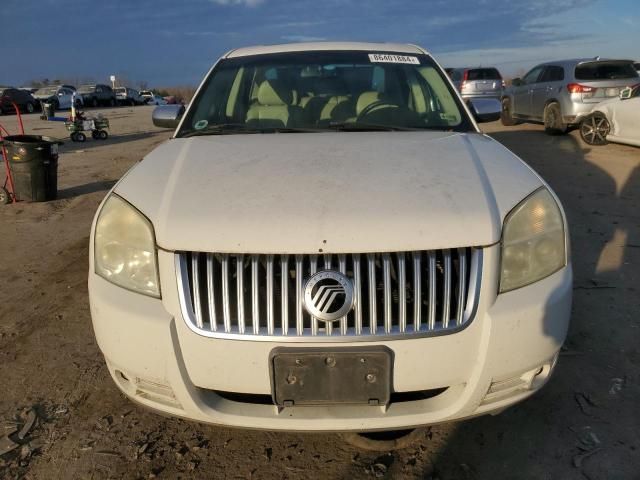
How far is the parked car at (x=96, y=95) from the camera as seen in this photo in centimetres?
4094

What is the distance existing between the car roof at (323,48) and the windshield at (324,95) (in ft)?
0.30

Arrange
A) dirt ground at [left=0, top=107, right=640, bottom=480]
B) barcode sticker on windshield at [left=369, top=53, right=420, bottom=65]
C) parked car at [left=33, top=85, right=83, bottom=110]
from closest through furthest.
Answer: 1. dirt ground at [left=0, top=107, right=640, bottom=480]
2. barcode sticker on windshield at [left=369, top=53, right=420, bottom=65]
3. parked car at [left=33, top=85, right=83, bottom=110]

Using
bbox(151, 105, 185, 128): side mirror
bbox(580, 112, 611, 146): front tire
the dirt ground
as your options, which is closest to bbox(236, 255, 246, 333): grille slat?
the dirt ground

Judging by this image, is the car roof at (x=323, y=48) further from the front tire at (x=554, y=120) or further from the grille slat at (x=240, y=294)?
the front tire at (x=554, y=120)

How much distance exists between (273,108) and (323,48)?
2.25ft

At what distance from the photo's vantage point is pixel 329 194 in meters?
1.93

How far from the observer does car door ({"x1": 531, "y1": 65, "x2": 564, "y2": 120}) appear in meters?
11.6

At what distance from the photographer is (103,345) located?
1.98 m

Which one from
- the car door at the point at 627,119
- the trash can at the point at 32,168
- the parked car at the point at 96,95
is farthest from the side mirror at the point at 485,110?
the parked car at the point at 96,95

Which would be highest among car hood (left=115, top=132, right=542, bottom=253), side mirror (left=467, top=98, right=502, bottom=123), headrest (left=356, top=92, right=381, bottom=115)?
headrest (left=356, top=92, right=381, bottom=115)

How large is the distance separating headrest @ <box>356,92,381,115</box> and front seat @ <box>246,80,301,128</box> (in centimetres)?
36

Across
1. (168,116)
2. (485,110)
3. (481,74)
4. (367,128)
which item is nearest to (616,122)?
(485,110)

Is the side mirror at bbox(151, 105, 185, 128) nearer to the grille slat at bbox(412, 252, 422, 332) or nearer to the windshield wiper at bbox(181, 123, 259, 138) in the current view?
the windshield wiper at bbox(181, 123, 259, 138)

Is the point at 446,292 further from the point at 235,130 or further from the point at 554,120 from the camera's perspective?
the point at 554,120
